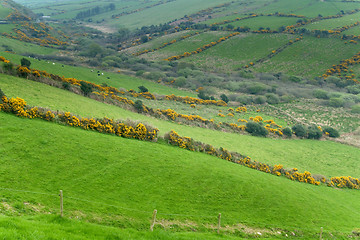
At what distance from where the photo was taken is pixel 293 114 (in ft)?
258

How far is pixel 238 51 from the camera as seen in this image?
5674 inches

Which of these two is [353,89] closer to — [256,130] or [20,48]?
[256,130]

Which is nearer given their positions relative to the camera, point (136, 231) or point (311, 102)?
point (136, 231)

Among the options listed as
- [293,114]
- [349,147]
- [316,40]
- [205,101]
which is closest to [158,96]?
[205,101]

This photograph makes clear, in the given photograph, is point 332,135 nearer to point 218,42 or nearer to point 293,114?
point 293,114

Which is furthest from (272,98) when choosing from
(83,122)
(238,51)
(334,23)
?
(334,23)

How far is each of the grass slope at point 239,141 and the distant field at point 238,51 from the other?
82.4 m

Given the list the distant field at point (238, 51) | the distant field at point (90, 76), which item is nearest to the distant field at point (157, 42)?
the distant field at point (238, 51)

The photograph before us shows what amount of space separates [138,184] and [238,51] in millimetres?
132767

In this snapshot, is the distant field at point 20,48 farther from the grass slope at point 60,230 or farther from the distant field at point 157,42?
Result: the grass slope at point 60,230

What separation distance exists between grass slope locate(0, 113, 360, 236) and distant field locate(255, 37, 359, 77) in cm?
10737

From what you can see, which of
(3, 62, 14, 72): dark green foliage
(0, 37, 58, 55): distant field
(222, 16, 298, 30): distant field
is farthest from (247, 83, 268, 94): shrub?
(3, 62, 14, 72): dark green foliage

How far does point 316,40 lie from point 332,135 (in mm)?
A: 98422

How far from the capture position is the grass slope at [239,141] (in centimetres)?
3131
